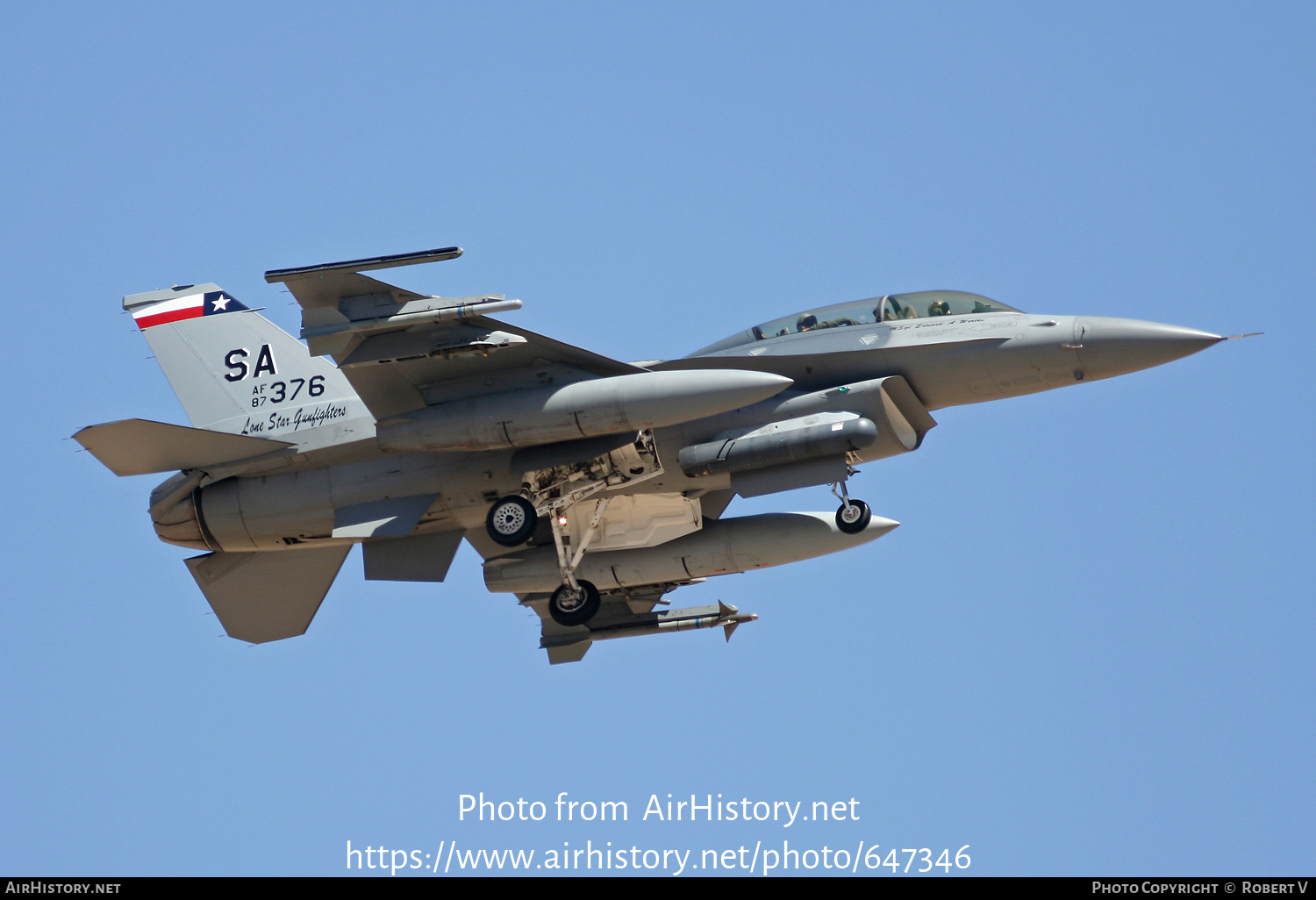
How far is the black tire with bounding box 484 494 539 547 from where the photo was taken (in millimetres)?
16859

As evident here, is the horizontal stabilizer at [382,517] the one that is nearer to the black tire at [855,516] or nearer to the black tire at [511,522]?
the black tire at [511,522]

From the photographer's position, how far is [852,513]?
16172mm

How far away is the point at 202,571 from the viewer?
62.3ft

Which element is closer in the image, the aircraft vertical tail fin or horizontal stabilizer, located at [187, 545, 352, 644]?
the aircraft vertical tail fin

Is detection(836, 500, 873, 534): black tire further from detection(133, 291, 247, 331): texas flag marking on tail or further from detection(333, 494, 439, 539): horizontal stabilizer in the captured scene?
detection(133, 291, 247, 331): texas flag marking on tail

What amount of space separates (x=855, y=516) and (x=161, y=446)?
7.60 m

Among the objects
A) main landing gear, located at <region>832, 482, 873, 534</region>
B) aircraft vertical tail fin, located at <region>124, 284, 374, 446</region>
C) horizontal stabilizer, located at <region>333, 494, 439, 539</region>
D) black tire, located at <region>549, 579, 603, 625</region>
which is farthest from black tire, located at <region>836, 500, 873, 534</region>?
aircraft vertical tail fin, located at <region>124, 284, 374, 446</region>

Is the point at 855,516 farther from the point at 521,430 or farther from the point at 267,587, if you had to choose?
the point at 267,587

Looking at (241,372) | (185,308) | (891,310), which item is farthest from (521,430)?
(185,308)

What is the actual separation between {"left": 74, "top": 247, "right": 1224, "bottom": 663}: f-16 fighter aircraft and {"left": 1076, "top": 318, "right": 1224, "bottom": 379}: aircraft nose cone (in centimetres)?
2

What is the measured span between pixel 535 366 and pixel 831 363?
10.1 feet
